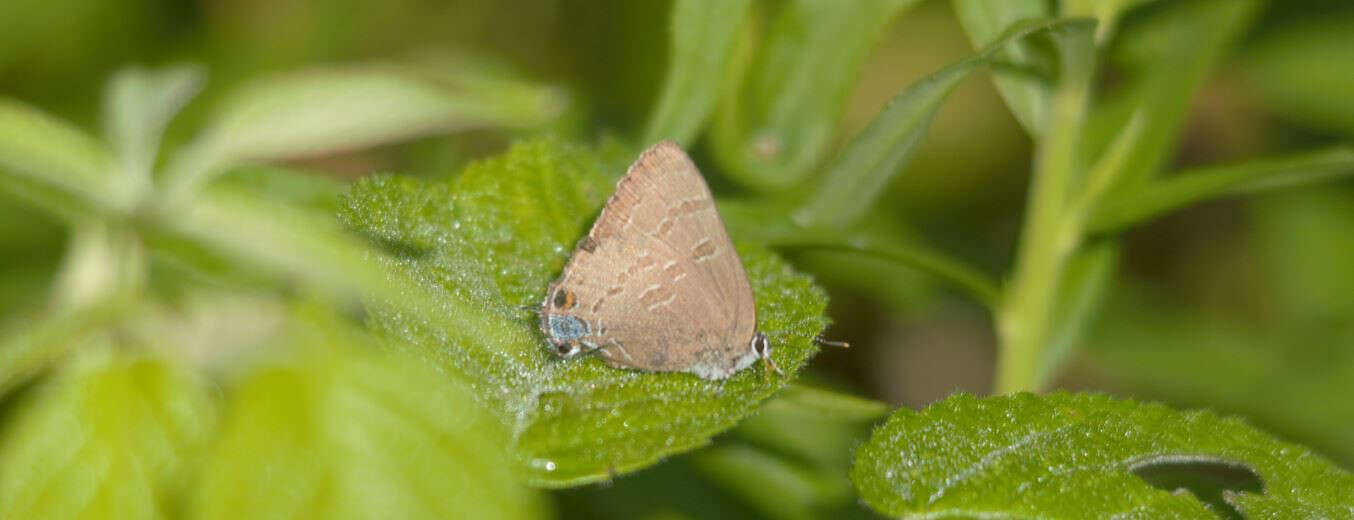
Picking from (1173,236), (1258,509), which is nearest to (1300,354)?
(1173,236)

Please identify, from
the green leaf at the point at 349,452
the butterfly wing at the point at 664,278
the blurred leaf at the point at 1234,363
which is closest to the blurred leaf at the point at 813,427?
the butterfly wing at the point at 664,278

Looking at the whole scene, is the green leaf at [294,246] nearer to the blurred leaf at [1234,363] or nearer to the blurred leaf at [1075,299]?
the blurred leaf at [1075,299]

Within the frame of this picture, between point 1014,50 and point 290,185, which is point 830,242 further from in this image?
point 290,185

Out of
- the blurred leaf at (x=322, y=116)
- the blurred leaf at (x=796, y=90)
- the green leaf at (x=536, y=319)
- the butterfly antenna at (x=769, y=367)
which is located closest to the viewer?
the green leaf at (x=536, y=319)

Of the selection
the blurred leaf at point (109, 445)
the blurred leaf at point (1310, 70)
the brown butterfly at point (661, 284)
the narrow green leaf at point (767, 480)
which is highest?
the blurred leaf at point (1310, 70)

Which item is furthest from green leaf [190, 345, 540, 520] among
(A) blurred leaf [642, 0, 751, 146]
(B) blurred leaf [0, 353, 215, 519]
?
(A) blurred leaf [642, 0, 751, 146]

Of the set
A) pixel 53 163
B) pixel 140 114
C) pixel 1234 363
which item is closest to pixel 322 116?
pixel 140 114

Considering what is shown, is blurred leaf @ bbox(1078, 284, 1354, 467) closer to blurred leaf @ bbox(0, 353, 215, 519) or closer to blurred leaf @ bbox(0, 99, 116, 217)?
blurred leaf @ bbox(0, 99, 116, 217)
